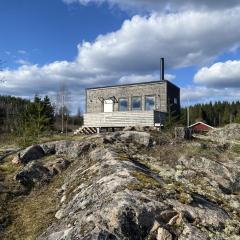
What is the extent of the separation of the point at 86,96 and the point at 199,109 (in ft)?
332

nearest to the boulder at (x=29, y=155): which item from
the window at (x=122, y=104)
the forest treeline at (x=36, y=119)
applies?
the forest treeline at (x=36, y=119)

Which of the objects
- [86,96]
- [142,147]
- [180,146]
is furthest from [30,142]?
[86,96]

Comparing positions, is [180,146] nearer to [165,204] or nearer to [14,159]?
[14,159]

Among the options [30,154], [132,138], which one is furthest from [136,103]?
[30,154]

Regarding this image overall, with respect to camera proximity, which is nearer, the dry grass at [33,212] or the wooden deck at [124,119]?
the dry grass at [33,212]

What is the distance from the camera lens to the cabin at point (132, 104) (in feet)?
108

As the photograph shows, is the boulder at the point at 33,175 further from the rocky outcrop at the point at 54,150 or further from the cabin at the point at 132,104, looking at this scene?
the cabin at the point at 132,104

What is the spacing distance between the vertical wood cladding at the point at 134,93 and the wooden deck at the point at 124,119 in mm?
2374

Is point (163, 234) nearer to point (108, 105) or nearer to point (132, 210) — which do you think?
point (132, 210)

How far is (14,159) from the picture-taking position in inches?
706

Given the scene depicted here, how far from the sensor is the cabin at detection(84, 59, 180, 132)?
3288 centimetres

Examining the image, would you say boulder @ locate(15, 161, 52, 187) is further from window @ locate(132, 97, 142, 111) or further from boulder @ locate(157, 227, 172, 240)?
window @ locate(132, 97, 142, 111)

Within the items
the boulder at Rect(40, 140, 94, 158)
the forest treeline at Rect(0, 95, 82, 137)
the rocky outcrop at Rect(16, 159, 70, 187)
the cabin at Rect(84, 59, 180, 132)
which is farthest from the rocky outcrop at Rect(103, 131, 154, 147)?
the cabin at Rect(84, 59, 180, 132)

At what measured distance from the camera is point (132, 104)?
37281 millimetres
